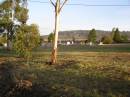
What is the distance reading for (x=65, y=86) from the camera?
1786 centimetres

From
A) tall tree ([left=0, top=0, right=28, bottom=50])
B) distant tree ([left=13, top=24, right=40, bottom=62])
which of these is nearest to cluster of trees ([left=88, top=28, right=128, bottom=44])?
tall tree ([left=0, top=0, right=28, bottom=50])

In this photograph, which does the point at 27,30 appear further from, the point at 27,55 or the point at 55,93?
the point at 55,93

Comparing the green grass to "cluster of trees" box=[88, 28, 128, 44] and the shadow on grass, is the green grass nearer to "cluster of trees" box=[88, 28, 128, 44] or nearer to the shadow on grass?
the shadow on grass

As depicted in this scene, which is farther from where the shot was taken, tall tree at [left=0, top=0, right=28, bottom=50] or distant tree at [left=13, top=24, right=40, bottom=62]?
tall tree at [left=0, top=0, right=28, bottom=50]

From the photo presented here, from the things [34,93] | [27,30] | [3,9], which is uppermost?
[3,9]

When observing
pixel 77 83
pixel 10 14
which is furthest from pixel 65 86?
pixel 10 14

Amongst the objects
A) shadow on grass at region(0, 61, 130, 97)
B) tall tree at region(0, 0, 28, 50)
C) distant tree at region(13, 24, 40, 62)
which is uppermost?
tall tree at region(0, 0, 28, 50)

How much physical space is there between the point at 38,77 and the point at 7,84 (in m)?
1.89

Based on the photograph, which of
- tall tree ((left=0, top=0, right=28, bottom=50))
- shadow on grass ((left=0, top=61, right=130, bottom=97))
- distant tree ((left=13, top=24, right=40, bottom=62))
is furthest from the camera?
tall tree ((left=0, top=0, right=28, bottom=50))

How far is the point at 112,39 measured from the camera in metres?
147

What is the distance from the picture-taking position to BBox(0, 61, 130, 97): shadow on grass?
16.1 meters

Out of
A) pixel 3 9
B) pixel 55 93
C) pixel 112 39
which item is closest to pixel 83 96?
pixel 55 93

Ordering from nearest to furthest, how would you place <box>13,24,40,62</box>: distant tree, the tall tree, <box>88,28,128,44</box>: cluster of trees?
<box>13,24,40,62</box>: distant tree < the tall tree < <box>88,28,128,44</box>: cluster of trees

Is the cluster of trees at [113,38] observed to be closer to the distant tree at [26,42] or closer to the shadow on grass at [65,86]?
the distant tree at [26,42]
